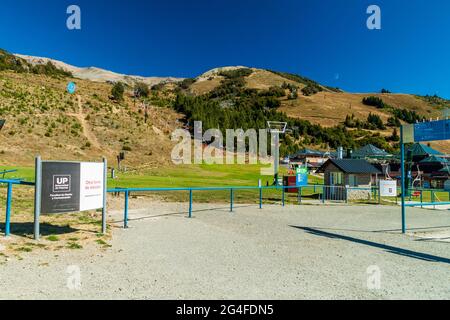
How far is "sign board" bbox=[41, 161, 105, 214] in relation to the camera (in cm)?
795

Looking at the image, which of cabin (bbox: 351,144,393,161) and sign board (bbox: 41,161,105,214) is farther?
cabin (bbox: 351,144,393,161)

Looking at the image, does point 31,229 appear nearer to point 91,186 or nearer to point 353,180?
point 91,186

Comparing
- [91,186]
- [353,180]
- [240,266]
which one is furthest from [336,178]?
[240,266]

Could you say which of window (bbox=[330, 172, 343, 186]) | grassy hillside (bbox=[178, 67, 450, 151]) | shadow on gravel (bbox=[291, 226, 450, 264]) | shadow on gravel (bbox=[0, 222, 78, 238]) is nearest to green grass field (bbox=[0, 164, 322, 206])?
shadow on gravel (bbox=[0, 222, 78, 238])

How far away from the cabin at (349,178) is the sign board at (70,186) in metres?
19.8

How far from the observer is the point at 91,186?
9.02m

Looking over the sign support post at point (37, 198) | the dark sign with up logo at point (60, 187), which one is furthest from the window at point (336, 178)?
the sign support post at point (37, 198)

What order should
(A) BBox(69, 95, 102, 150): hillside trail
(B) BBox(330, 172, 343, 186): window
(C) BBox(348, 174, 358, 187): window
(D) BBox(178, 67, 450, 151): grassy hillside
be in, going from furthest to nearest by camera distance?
(D) BBox(178, 67, 450, 151): grassy hillside, (A) BBox(69, 95, 102, 150): hillside trail, (B) BBox(330, 172, 343, 186): window, (C) BBox(348, 174, 358, 187): window

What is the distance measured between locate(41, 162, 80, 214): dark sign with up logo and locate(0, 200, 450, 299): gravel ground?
1376 mm

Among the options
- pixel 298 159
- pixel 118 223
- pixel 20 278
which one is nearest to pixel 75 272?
pixel 20 278

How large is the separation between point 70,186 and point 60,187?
0.27 metres

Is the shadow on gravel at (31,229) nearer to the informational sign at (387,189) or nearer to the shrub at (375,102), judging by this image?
the informational sign at (387,189)

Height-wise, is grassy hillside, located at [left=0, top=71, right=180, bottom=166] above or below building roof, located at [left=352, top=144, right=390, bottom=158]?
above

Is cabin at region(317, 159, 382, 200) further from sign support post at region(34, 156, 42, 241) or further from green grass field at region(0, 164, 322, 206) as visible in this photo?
sign support post at region(34, 156, 42, 241)
